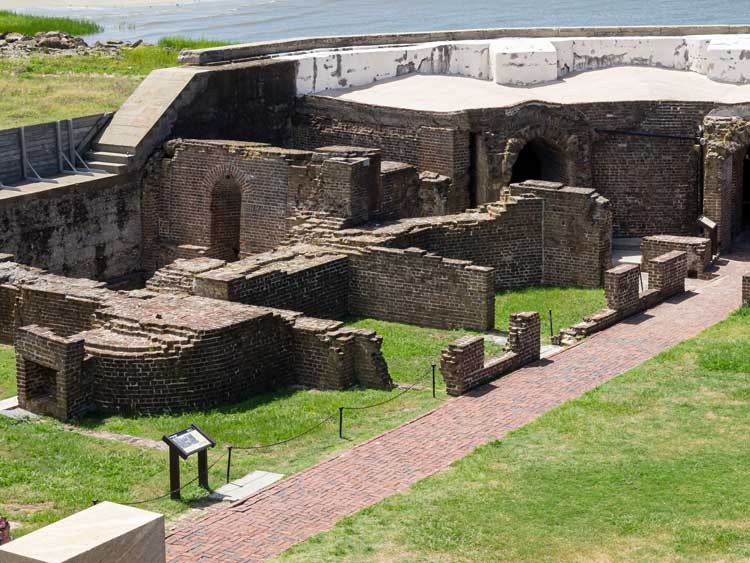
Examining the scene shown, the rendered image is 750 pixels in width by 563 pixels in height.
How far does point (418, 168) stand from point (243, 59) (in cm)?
496

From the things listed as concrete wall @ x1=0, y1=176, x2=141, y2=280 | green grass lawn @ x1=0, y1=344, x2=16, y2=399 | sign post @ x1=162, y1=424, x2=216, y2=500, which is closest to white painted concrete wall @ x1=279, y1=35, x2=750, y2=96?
concrete wall @ x1=0, y1=176, x2=141, y2=280

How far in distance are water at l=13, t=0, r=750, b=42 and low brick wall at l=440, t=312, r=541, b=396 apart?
42415mm

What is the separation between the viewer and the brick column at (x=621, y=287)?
2677cm

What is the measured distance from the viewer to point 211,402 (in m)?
23.0

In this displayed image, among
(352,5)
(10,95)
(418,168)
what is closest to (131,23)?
(352,5)

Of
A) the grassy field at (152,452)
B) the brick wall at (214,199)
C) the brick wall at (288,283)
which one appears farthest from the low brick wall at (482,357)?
the brick wall at (214,199)

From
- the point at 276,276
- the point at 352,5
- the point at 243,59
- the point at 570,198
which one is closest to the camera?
the point at 276,276

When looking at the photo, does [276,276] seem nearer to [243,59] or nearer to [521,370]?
[521,370]

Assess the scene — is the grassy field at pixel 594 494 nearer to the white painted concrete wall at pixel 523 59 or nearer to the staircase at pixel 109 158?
the staircase at pixel 109 158

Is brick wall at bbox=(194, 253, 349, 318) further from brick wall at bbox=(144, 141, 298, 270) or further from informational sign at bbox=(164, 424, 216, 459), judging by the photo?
informational sign at bbox=(164, 424, 216, 459)

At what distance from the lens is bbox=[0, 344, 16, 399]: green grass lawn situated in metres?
23.8

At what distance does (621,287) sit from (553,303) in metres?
2.56

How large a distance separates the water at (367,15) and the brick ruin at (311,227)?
31916 millimetres

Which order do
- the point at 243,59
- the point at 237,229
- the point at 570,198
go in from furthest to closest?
the point at 243,59 → the point at 237,229 → the point at 570,198
